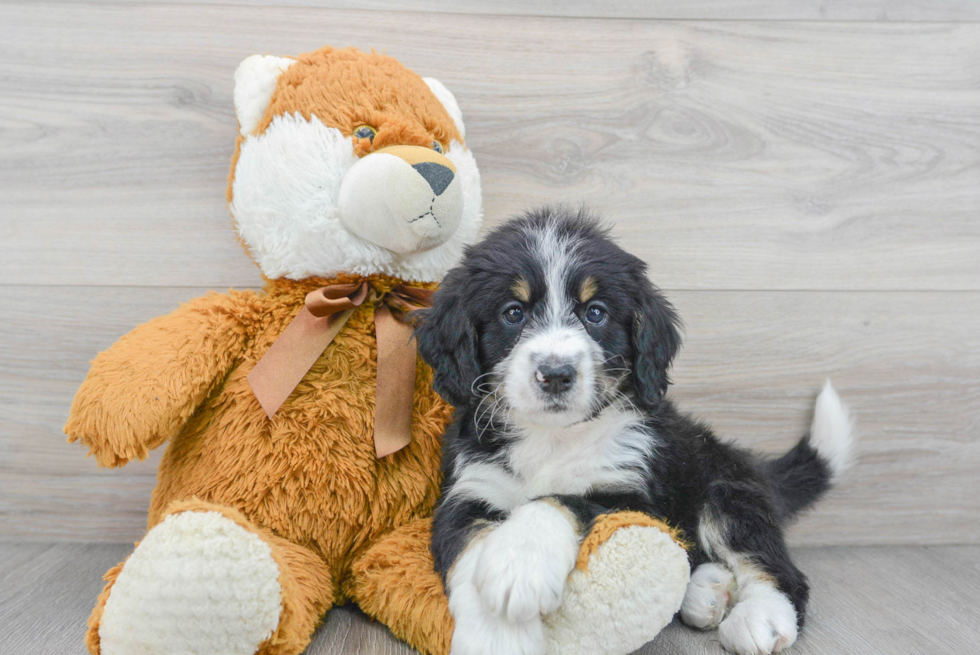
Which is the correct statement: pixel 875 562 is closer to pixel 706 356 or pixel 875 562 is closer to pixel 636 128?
pixel 706 356

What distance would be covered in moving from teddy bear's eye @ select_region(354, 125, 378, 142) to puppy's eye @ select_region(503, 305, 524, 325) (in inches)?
20.6

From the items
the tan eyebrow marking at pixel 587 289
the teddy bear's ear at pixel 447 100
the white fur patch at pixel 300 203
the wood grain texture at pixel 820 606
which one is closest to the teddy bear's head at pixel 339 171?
the white fur patch at pixel 300 203

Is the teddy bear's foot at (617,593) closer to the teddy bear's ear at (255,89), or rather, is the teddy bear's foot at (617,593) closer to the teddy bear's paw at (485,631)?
the teddy bear's paw at (485,631)

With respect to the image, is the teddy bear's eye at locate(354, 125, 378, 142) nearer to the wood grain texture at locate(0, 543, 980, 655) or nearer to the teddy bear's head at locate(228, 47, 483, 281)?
the teddy bear's head at locate(228, 47, 483, 281)

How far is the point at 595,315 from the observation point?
153 cm

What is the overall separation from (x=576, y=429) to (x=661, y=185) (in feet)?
3.29

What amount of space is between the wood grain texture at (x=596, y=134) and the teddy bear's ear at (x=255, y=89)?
1.47ft

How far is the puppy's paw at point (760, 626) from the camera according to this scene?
4.81ft

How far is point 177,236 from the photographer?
2.16 m

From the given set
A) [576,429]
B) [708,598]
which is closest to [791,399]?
[708,598]

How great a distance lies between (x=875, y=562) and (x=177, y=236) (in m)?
2.37

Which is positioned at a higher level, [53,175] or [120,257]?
[53,175]

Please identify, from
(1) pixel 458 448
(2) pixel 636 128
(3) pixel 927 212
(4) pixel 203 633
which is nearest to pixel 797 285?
(3) pixel 927 212

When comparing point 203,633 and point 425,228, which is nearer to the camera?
point 203,633
